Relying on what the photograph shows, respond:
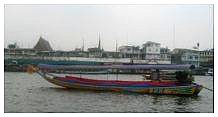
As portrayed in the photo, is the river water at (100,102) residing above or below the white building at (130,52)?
below

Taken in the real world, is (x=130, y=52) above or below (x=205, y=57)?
above

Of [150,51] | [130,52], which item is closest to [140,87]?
[130,52]

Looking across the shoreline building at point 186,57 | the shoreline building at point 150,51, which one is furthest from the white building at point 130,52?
the shoreline building at point 186,57

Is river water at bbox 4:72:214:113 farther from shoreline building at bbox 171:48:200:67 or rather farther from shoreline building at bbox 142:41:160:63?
shoreline building at bbox 142:41:160:63

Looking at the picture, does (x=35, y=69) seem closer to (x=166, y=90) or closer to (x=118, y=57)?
(x=166, y=90)

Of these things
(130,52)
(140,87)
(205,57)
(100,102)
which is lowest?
(100,102)

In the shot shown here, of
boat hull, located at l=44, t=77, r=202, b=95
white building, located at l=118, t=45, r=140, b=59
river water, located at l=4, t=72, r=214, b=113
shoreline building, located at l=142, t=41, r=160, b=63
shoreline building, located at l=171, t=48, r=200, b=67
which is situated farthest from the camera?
shoreline building, located at l=142, t=41, r=160, b=63

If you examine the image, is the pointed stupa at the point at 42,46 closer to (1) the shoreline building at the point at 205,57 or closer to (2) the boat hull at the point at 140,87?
(1) the shoreline building at the point at 205,57

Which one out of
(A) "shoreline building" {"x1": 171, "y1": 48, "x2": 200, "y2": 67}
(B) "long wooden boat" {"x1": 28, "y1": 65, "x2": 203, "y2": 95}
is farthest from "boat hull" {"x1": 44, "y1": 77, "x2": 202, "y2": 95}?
(A) "shoreline building" {"x1": 171, "y1": 48, "x2": 200, "y2": 67}

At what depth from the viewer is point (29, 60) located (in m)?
40.1

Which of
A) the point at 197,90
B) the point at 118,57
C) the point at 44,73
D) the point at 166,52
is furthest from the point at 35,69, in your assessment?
the point at 166,52

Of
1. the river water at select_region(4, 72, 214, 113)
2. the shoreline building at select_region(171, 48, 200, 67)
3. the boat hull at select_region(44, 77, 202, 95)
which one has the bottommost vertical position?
the river water at select_region(4, 72, 214, 113)

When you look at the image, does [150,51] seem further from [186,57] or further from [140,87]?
[140,87]

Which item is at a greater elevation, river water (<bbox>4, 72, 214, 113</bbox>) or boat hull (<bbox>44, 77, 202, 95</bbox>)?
boat hull (<bbox>44, 77, 202, 95</bbox>)
